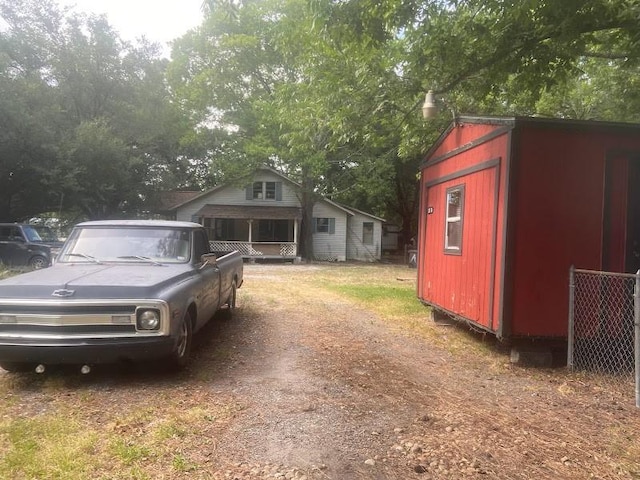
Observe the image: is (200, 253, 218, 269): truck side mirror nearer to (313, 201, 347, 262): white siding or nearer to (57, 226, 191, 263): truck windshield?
(57, 226, 191, 263): truck windshield

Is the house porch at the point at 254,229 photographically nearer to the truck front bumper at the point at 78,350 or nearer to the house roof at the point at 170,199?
the house roof at the point at 170,199

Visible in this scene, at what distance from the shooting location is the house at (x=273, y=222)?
88.2 ft

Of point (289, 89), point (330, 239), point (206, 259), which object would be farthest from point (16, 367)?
point (330, 239)

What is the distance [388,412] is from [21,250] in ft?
54.0

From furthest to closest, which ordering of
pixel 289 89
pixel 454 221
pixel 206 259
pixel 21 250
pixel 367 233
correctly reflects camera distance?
pixel 367 233 < pixel 21 250 < pixel 289 89 < pixel 454 221 < pixel 206 259

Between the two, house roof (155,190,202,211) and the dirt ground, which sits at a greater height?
house roof (155,190,202,211)

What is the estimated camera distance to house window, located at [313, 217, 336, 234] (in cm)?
2991

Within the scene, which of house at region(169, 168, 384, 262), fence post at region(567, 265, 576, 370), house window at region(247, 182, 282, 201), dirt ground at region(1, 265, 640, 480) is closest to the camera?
dirt ground at region(1, 265, 640, 480)

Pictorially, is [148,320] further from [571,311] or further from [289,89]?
[289,89]

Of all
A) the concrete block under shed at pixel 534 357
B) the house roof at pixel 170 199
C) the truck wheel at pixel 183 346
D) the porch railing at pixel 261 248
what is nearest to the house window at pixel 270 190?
the porch railing at pixel 261 248

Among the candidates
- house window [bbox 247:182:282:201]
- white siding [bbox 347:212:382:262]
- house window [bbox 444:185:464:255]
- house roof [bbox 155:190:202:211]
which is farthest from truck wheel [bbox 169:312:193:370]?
white siding [bbox 347:212:382:262]

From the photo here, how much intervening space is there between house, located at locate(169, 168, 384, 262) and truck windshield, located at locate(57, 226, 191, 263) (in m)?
20.2

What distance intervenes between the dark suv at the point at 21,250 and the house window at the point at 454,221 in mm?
14165

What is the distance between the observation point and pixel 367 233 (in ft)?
103
